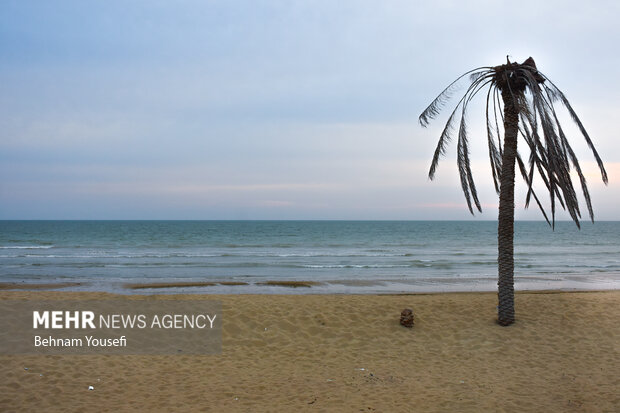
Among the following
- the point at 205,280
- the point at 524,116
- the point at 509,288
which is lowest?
the point at 205,280

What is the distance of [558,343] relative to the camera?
9.05 meters

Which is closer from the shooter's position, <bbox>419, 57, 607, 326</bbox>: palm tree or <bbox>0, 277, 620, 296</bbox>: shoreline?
<bbox>419, 57, 607, 326</bbox>: palm tree

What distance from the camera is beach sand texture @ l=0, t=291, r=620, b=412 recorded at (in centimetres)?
623

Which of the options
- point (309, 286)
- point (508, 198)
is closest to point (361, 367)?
point (508, 198)

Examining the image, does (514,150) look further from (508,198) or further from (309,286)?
(309,286)

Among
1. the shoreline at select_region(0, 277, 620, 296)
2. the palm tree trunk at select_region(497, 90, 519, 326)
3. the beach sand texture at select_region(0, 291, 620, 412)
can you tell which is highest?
the palm tree trunk at select_region(497, 90, 519, 326)

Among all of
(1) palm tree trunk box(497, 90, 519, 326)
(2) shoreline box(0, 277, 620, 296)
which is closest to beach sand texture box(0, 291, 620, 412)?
(1) palm tree trunk box(497, 90, 519, 326)

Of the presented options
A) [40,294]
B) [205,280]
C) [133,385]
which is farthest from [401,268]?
[133,385]

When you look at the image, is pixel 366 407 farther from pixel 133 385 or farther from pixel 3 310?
pixel 3 310

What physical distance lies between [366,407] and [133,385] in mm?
3718

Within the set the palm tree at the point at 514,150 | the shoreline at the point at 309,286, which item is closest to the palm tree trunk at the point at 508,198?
the palm tree at the point at 514,150

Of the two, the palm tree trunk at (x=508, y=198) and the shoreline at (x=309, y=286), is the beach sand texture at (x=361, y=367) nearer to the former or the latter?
the palm tree trunk at (x=508, y=198)

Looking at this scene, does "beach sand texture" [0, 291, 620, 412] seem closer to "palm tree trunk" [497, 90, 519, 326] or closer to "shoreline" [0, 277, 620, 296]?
"palm tree trunk" [497, 90, 519, 326]

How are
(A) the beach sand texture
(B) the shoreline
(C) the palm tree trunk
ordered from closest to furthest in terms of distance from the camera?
(A) the beach sand texture
(C) the palm tree trunk
(B) the shoreline
